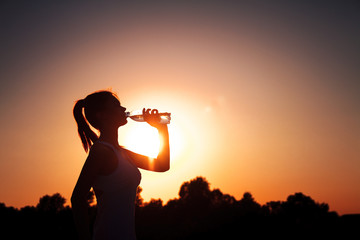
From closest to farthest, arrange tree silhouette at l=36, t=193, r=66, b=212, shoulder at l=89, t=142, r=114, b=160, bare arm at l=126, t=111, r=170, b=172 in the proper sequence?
shoulder at l=89, t=142, r=114, b=160 → bare arm at l=126, t=111, r=170, b=172 → tree silhouette at l=36, t=193, r=66, b=212

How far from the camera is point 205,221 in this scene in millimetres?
53531

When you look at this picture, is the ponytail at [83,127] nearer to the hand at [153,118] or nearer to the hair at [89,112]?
the hair at [89,112]

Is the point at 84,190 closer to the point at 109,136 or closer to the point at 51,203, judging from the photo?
the point at 109,136

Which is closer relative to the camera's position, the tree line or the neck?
the neck

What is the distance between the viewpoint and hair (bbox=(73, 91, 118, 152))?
3.63m

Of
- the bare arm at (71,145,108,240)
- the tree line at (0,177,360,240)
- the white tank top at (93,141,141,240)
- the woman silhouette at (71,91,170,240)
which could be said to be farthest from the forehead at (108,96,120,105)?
the tree line at (0,177,360,240)

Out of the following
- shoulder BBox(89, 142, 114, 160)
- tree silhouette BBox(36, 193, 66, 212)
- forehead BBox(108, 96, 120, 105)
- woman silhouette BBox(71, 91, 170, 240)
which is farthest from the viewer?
tree silhouette BBox(36, 193, 66, 212)

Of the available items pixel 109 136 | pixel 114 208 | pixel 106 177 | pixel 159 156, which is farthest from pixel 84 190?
pixel 159 156

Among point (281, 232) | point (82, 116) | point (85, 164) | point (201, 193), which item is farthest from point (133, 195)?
point (201, 193)

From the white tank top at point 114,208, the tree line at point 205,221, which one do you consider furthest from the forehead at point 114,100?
the tree line at point 205,221

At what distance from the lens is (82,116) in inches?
148

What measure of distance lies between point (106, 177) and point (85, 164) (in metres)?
0.24

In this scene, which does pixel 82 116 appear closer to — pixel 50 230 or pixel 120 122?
pixel 120 122

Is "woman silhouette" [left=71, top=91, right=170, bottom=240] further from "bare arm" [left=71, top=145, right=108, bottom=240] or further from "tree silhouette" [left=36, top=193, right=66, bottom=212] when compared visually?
"tree silhouette" [left=36, top=193, right=66, bottom=212]
